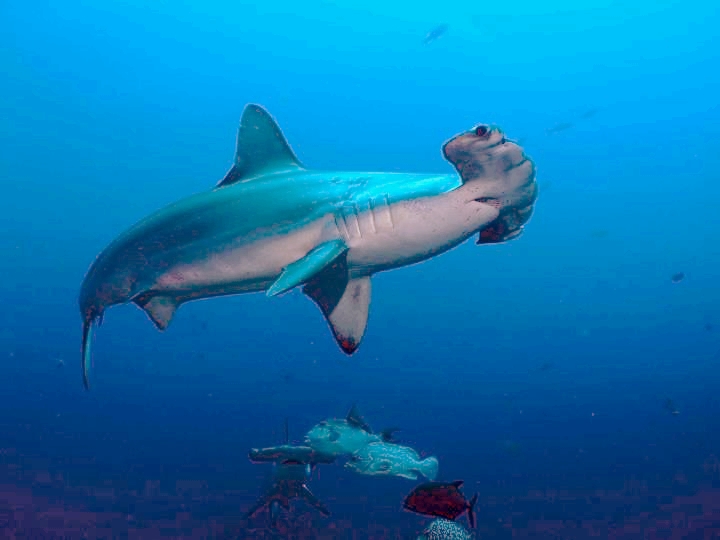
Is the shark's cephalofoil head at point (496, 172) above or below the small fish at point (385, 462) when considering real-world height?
above

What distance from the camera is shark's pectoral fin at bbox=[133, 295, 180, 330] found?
476 centimetres

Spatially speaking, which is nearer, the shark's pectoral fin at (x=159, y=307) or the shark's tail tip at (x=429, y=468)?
the shark's pectoral fin at (x=159, y=307)

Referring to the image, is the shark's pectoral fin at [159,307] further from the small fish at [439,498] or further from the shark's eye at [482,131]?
the shark's eye at [482,131]

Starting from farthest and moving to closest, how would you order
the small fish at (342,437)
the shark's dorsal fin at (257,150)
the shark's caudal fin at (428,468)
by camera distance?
1. the small fish at (342,437)
2. the shark's caudal fin at (428,468)
3. the shark's dorsal fin at (257,150)

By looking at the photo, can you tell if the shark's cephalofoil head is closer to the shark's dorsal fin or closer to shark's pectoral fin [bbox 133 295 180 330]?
the shark's dorsal fin

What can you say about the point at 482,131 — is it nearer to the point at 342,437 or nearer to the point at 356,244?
the point at 356,244

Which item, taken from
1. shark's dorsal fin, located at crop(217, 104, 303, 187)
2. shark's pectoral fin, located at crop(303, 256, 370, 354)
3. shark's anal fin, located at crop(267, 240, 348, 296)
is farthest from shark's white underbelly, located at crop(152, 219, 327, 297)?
shark's dorsal fin, located at crop(217, 104, 303, 187)

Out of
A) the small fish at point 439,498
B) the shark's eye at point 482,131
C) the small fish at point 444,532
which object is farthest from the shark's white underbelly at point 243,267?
the small fish at point 444,532

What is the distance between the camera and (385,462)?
20.3ft

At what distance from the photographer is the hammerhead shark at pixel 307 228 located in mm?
3285

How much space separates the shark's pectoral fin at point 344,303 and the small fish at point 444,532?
6.74ft

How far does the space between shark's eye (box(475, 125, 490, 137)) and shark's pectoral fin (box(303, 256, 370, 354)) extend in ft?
5.64

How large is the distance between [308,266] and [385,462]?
3503mm

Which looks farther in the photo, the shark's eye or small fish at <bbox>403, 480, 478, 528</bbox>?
small fish at <bbox>403, 480, 478, 528</bbox>
